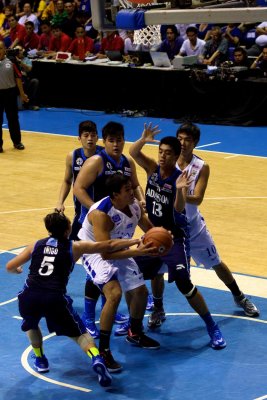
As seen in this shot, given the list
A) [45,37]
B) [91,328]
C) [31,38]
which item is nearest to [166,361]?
[91,328]

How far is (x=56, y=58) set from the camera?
24188 millimetres

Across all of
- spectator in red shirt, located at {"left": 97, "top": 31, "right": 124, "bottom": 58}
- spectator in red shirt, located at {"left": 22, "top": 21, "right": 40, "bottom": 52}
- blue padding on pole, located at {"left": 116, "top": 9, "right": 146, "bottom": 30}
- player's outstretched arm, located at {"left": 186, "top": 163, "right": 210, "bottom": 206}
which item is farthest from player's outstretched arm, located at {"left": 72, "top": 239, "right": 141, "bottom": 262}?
spectator in red shirt, located at {"left": 22, "top": 21, "right": 40, "bottom": 52}

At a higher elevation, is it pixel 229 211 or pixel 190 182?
pixel 190 182

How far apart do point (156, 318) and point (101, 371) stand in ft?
5.34

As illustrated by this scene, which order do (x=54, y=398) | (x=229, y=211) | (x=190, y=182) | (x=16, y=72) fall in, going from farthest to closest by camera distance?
1. (x=16, y=72)
2. (x=229, y=211)
3. (x=190, y=182)
4. (x=54, y=398)

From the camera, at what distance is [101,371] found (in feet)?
26.5

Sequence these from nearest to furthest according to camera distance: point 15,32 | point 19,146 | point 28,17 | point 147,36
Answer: point 19,146, point 147,36, point 15,32, point 28,17

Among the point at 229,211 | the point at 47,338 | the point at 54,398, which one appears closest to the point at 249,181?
the point at 229,211

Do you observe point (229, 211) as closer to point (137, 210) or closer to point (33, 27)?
point (137, 210)

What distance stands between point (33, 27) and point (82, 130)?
55.3 feet

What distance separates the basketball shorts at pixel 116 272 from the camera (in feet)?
28.4

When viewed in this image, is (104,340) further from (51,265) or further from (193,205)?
(193,205)

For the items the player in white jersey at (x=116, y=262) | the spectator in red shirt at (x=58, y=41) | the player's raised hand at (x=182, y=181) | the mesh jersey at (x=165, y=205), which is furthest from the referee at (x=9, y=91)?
the player's raised hand at (x=182, y=181)

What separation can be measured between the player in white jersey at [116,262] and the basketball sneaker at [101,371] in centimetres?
32
